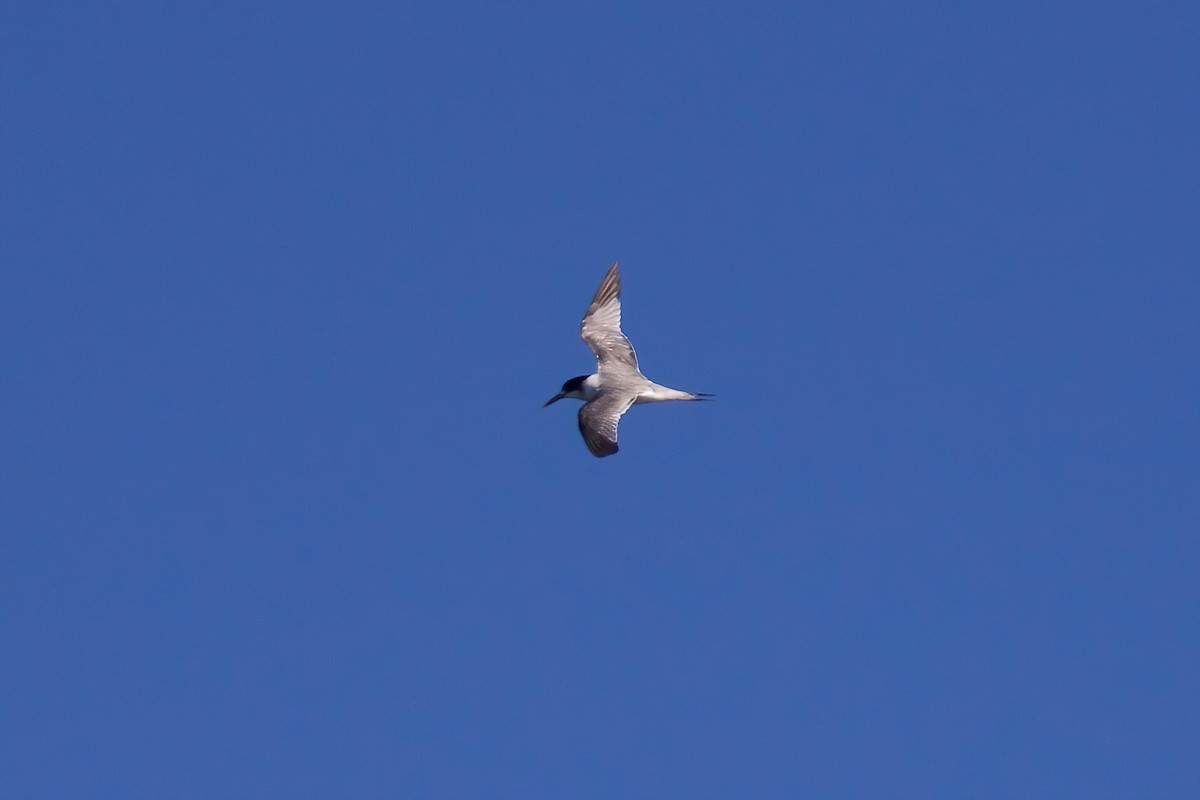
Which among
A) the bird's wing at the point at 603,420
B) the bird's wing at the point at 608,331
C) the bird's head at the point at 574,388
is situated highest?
the bird's wing at the point at 608,331

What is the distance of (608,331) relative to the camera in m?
40.8

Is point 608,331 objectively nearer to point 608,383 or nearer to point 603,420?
point 608,383

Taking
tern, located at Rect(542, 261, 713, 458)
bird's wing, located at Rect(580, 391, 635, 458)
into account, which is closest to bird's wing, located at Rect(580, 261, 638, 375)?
tern, located at Rect(542, 261, 713, 458)

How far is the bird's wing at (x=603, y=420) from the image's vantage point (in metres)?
32.4

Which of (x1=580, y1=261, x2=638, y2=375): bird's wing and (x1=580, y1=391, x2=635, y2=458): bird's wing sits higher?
(x1=580, y1=261, x2=638, y2=375): bird's wing

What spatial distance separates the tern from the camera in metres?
33.2

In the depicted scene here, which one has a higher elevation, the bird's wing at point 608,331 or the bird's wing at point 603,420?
the bird's wing at point 608,331

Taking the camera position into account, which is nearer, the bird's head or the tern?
the tern

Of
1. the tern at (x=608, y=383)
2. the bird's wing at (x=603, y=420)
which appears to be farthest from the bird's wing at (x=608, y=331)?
the bird's wing at (x=603, y=420)

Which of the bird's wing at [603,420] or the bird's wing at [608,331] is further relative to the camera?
the bird's wing at [608,331]

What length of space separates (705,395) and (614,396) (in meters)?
2.39

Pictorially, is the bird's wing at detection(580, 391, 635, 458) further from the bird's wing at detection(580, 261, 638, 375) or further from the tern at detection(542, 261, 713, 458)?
the bird's wing at detection(580, 261, 638, 375)

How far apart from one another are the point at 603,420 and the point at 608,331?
24.9 feet

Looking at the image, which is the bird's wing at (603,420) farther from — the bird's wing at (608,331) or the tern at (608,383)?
the bird's wing at (608,331)
